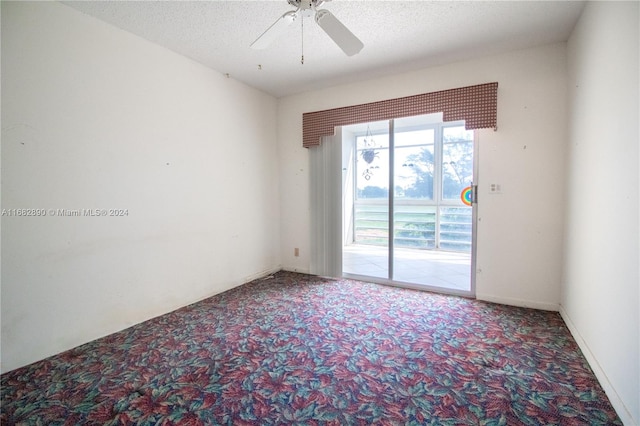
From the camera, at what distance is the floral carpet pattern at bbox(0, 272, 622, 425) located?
4.83ft

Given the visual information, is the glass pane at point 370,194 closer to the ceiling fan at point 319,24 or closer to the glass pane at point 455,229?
the glass pane at point 455,229

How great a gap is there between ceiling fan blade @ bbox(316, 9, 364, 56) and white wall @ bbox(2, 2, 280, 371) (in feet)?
5.65

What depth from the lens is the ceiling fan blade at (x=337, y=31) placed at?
5.62ft

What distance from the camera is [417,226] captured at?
5.89 meters

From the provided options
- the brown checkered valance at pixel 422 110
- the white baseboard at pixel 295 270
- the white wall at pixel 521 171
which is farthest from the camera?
the white baseboard at pixel 295 270

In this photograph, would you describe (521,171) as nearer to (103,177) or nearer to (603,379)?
(603,379)

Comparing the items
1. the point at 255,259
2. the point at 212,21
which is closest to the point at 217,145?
the point at 212,21

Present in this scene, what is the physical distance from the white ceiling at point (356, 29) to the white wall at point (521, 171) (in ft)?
0.56

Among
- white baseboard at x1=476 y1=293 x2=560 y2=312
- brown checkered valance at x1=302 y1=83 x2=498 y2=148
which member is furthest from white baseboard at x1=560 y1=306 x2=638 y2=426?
brown checkered valance at x1=302 y1=83 x2=498 y2=148

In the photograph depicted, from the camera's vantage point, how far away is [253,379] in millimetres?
1751

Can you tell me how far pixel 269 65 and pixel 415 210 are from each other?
162 inches

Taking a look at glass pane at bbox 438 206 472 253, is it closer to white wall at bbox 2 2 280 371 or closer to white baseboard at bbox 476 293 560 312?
white baseboard at bbox 476 293 560 312

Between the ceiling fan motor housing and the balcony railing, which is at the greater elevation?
the ceiling fan motor housing

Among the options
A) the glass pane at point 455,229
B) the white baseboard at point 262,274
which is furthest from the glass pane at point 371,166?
the white baseboard at point 262,274
